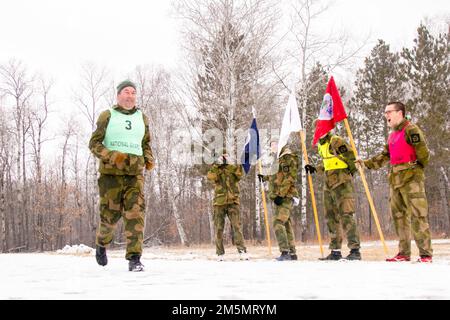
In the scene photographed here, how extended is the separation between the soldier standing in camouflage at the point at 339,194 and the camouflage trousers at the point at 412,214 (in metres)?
0.68

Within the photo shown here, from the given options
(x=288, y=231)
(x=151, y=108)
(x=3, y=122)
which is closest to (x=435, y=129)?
(x=151, y=108)

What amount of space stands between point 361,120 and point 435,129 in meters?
5.17

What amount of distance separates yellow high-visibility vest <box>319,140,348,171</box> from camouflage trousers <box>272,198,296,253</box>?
87 centimetres

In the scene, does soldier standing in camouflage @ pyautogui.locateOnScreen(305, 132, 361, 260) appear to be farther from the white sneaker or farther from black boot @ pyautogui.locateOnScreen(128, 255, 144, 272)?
black boot @ pyautogui.locateOnScreen(128, 255, 144, 272)

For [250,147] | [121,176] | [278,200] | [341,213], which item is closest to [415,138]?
[341,213]

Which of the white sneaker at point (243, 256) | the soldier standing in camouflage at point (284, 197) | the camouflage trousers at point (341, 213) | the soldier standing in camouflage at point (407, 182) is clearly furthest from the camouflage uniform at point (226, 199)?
the soldier standing in camouflage at point (407, 182)

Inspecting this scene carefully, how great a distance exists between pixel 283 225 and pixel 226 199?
161cm

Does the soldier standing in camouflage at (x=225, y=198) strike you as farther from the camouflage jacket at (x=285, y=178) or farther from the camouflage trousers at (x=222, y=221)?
the camouflage jacket at (x=285, y=178)

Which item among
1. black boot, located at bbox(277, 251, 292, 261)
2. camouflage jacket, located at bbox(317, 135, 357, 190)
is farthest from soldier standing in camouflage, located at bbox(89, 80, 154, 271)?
camouflage jacket, located at bbox(317, 135, 357, 190)

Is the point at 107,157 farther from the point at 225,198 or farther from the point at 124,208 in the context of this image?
the point at 225,198

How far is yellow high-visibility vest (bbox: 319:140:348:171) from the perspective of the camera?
707 cm

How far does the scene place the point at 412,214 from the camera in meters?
6.10

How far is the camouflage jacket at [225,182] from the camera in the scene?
8836 millimetres
